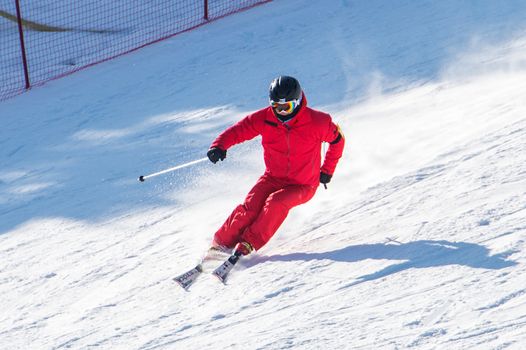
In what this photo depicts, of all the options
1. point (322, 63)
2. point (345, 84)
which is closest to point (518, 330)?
point (345, 84)

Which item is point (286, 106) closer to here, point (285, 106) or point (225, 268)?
point (285, 106)

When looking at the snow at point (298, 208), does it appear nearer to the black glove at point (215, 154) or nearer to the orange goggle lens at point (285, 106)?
the black glove at point (215, 154)

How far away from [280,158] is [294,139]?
179 millimetres

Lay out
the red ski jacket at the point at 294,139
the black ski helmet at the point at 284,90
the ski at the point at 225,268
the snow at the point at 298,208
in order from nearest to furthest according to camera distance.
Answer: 1. the snow at the point at 298,208
2. the ski at the point at 225,268
3. the black ski helmet at the point at 284,90
4. the red ski jacket at the point at 294,139

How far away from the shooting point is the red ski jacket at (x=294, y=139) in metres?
6.46

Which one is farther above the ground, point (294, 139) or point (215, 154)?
point (294, 139)

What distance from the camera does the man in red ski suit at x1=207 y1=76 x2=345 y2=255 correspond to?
6.31 meters

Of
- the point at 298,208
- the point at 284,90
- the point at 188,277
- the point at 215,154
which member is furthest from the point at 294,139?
the point at 188,277

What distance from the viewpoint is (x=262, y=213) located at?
251 inches

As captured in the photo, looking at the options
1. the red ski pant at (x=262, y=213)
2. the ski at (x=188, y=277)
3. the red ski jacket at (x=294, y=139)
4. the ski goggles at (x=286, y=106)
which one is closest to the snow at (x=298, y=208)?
the ski at (x=188, y=277)

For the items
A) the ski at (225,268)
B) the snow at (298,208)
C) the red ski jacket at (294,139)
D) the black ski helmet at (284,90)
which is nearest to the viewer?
the snow at (298,208)

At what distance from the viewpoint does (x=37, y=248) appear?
7.37 m

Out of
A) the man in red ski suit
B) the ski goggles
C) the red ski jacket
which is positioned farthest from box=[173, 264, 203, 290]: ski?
the ski goggles

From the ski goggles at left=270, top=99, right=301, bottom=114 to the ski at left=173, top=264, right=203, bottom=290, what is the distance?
3.93 ft
